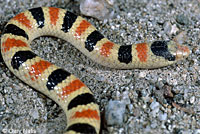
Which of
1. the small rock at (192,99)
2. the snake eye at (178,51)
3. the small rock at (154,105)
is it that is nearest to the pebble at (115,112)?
the small rock at (154,105)

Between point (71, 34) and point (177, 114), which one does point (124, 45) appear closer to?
point (71, 34)

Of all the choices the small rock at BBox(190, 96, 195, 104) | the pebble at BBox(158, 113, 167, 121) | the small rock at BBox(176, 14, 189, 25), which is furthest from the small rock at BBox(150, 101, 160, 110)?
the small rock at BBox(176, 14, 189, 25)

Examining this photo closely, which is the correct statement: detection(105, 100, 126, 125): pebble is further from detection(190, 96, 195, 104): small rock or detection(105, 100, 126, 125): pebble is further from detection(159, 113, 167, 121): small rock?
detection(190, 96, 195, 104): small rock

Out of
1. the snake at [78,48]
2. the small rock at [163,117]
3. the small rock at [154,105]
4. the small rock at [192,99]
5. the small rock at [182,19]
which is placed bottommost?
the small rock at [163,117]

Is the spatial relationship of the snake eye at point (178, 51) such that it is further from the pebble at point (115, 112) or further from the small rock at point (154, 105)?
the pebble at point (115, 112)

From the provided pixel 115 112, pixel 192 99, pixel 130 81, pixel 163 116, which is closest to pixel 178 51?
pixel 192 99
